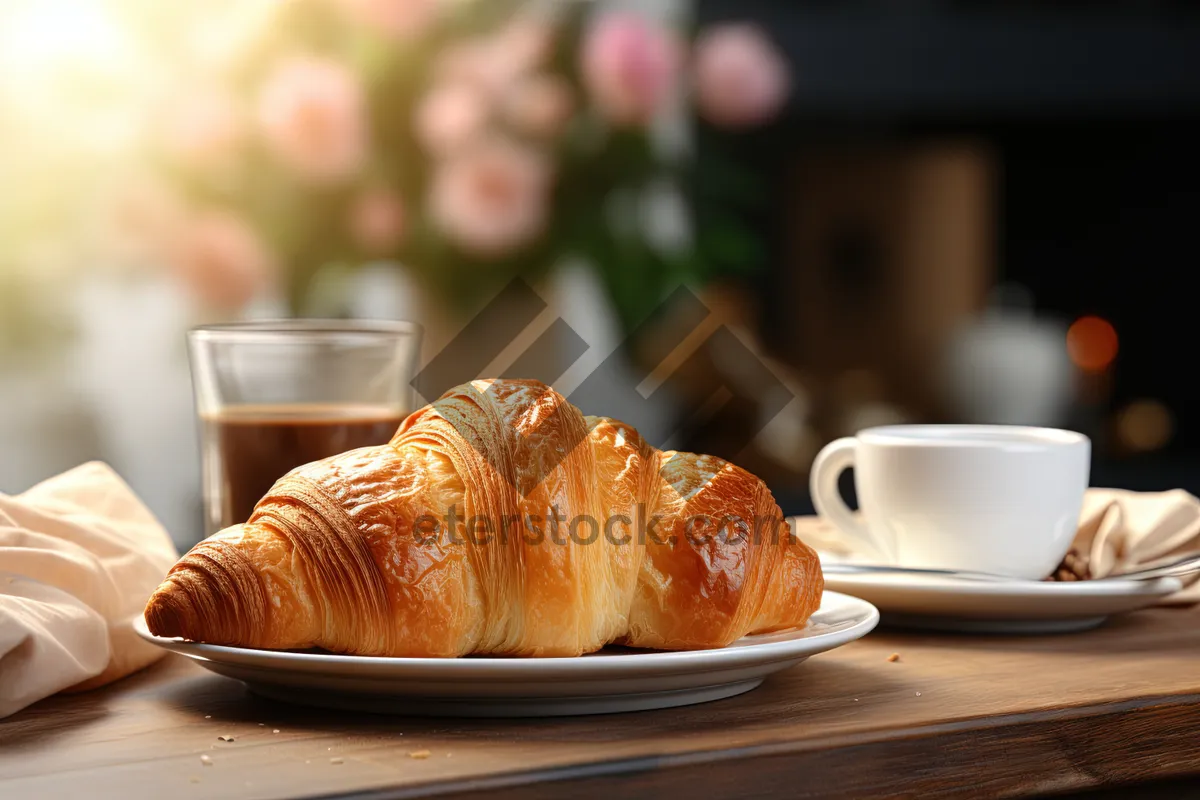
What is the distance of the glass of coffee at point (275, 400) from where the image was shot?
0.91 metres

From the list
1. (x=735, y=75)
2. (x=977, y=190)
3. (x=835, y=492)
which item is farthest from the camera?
(x=977, y=190)

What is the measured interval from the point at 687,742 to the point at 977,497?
39 centimetres

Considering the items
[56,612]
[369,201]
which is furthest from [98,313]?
[56,612]

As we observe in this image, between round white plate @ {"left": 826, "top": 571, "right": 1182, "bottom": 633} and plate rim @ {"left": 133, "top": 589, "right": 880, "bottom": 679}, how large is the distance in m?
0.22

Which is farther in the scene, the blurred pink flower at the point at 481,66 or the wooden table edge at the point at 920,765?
the blurred pink flower at the point at 481,66

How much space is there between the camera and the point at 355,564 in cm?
65

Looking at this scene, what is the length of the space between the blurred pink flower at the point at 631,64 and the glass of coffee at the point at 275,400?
51cm

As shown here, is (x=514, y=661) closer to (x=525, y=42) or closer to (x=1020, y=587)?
(x=1020, y=587)

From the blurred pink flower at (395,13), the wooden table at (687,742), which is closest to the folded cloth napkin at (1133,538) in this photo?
the wooden table at (687,742)

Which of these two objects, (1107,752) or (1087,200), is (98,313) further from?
(1087,200)

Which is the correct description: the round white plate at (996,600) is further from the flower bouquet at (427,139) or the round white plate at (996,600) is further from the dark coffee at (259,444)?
the flower bouquet at (427,139)

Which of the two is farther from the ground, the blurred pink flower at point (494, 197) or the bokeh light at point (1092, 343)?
the blurred pink flower at point (494, 197)

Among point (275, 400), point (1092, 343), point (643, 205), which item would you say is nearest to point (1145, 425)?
point (1092, 343)

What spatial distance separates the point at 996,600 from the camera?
2.78 feet
